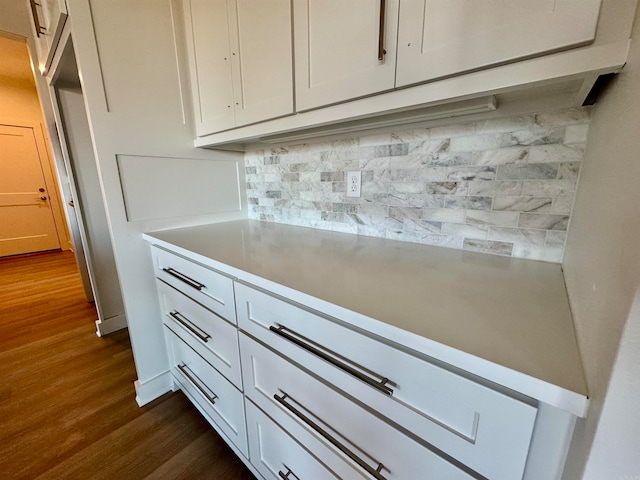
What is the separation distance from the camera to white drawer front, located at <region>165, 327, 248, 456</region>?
99 centimetres

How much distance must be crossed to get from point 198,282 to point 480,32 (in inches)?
43.1

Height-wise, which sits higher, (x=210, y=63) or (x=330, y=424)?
(x=210, y=63)

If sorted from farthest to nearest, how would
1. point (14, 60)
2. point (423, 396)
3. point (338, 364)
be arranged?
point (14, 60) → point (338, 364) → point (423, 396)

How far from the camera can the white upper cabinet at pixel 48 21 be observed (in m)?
1.05

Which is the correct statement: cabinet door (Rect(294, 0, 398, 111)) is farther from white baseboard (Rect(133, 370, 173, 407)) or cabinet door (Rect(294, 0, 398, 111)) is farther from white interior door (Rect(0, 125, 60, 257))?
white interior door (Rect(0, 125, 60, 257))

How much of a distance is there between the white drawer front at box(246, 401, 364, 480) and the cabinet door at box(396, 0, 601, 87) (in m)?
0.96

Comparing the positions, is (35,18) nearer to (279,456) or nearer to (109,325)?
(109,325)

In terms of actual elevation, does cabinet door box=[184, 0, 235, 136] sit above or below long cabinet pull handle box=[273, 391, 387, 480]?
above

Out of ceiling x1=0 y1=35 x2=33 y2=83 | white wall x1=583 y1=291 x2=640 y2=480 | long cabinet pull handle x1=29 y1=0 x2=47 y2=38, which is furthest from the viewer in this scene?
ceiling x1=0 y1=35 x2=33 y2=83

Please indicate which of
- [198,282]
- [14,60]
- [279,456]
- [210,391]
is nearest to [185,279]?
[198,282]

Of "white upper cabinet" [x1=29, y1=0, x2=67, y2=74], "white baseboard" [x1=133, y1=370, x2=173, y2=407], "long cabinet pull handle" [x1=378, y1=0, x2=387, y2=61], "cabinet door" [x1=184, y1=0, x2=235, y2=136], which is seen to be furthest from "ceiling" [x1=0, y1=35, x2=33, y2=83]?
"long cabinet pull handle" [x1=378, y1=0, x2=387, y2=61]

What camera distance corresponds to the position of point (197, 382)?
3.97ft

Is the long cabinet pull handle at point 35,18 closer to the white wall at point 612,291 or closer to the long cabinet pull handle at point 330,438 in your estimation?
the long cabinet pull handle at point 330,438

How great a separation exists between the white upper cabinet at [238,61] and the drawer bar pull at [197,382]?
118 centimetres
